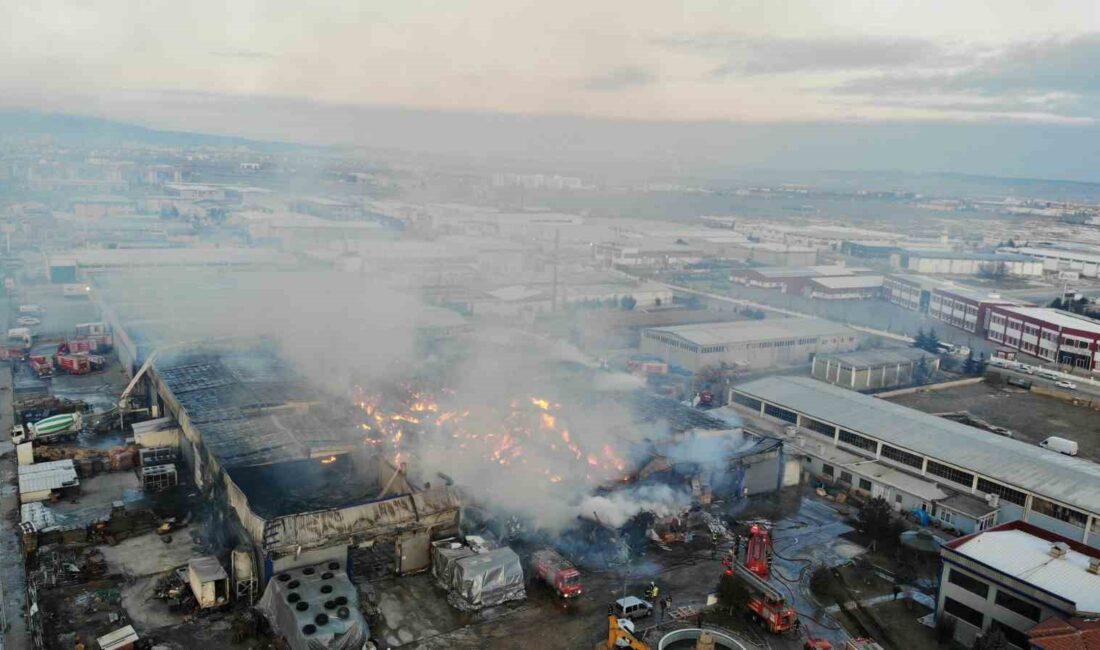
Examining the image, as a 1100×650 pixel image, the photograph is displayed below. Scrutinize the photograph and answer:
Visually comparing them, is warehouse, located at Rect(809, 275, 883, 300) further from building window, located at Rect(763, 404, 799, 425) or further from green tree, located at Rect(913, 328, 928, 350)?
building window, located at Rect(763, 404, 799, 425)

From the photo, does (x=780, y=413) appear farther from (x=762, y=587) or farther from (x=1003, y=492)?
(x=762, y=587)

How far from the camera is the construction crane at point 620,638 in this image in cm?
789

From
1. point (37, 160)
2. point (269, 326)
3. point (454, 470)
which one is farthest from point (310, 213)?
point (454, 470)

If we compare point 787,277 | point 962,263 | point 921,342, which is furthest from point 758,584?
point 962,263

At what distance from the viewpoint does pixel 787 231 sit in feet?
180

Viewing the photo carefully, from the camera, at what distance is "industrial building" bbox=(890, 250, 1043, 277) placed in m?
38.2

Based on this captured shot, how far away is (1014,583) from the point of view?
26.9 ft

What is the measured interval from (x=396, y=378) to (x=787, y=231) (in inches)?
1787

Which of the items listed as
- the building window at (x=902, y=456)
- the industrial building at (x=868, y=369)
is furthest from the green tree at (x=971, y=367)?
the building window at (x=902, y=456)

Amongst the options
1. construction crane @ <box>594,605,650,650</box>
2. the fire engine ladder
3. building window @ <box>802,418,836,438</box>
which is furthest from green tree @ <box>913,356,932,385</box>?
construction crane @ <box>594,605,650,650</box>

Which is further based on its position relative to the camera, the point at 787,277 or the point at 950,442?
the point at 787,277

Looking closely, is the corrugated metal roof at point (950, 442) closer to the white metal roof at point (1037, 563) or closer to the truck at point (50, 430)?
the white metal roof at point (1037, 563)

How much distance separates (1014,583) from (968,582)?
52cm

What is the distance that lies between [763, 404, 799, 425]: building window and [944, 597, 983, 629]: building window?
6.07 m
